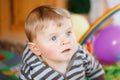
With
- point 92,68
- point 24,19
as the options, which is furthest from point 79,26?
point 92,68

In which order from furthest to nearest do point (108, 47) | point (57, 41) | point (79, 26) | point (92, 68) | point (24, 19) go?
point (24, 19)
point (79, 26)
point (108, 47)
point (92, 68)
point (57, 41)

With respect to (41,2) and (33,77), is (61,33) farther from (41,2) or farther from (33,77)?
(41,2)

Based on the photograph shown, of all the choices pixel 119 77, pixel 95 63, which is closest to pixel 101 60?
pixel 119 77

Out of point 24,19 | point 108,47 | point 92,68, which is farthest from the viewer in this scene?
point 24,19

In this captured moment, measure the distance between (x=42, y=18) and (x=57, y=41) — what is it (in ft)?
0.31

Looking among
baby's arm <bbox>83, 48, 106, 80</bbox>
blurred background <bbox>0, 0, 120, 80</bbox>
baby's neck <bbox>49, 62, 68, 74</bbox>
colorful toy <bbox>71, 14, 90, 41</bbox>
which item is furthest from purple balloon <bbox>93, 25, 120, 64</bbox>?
baby's neck <bbox>49, 62, 68, 74</bbox>

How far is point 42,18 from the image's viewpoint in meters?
1.02

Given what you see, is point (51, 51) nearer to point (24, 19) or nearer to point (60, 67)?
point (60, 67)

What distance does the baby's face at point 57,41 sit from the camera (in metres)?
1.02

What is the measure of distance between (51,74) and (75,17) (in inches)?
54.4

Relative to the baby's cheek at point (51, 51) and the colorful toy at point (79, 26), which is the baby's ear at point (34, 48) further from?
the colorful toy at point (79, 26)

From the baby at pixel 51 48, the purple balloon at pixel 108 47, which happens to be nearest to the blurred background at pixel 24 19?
the purple balloon at pixel 108 47

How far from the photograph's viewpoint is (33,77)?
1.09 metres

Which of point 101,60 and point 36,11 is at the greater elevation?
point 36,11
